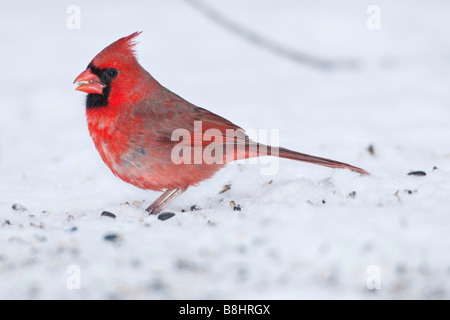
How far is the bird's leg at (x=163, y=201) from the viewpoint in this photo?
3.58 meters

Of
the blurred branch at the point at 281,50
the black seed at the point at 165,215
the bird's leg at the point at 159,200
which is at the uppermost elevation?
the blurred branch at the point at 281,50

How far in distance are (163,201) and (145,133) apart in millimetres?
447

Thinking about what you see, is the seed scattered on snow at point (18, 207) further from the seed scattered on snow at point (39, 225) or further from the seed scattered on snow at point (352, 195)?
the seed scattered on snow at point (352, 195)

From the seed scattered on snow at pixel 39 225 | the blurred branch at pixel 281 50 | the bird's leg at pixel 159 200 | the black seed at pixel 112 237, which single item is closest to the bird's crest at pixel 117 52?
the bird's leg at pixel 159 200

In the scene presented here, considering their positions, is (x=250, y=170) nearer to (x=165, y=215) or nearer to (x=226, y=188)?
(x=226, y=188)

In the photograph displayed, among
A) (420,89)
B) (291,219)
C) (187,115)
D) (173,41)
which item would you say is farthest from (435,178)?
(173,41)

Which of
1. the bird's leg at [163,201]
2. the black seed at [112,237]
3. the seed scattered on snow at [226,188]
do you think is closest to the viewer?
the black seed at [112,237]

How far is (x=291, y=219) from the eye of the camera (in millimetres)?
3020

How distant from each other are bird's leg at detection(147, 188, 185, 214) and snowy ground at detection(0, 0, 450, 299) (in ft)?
0.43

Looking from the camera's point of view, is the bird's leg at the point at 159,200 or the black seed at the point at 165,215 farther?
the bird's leg at the point at 159,200

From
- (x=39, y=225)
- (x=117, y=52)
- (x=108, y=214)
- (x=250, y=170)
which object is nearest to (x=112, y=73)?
(x=117, y=52)

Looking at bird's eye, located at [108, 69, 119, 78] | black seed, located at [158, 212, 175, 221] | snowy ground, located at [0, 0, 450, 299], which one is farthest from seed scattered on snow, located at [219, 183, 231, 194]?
bird's eye, located at [108, 69, 119, 78]

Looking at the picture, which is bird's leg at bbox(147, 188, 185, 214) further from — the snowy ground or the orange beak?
the orange beak

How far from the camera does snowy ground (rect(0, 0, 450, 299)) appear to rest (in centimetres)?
266
